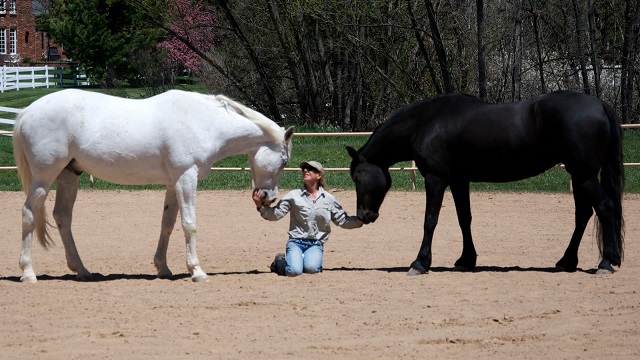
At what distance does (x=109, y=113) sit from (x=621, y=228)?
14.7ft

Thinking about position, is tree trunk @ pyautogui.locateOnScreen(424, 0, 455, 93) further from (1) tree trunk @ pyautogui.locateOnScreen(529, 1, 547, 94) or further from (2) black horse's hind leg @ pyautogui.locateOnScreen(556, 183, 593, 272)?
(2) black horse's hind leg @ pyautogui.locateOnScreen(556, 183, 593, 272)

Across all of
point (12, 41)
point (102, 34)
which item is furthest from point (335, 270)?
point (12, 41)

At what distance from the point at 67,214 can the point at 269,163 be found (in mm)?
1800

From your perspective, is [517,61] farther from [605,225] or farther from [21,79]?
[21,79]

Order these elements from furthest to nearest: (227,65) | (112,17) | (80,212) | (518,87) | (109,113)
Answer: (112,17), (227,65), (518,87), (80,212), (109,113)

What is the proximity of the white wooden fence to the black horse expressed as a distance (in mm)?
31482

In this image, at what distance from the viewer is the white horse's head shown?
8.50 meters

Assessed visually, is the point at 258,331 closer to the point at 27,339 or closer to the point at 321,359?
the point at 321,359

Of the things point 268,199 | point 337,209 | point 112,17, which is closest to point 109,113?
point 268,199

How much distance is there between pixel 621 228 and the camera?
344 inches

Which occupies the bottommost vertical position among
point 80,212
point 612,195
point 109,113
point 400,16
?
point 80,212

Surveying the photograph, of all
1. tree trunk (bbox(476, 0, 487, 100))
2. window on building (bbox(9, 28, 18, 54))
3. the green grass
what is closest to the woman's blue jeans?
the green grass

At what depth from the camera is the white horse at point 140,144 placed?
820 centimetres

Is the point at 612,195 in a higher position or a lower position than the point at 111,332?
higher
